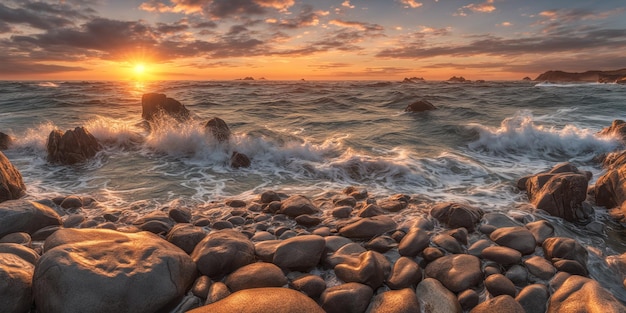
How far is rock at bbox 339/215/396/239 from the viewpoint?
203 inches

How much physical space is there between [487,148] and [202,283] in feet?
37.3

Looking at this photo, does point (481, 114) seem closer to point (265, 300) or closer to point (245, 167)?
point (245, 167)

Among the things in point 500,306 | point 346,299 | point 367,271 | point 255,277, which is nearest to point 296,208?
point 255,277

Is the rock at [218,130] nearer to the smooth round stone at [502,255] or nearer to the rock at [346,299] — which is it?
the rock at [346,299]

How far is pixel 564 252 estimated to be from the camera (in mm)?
4332

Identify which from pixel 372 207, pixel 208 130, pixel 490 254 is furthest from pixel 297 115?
pixel 490 254

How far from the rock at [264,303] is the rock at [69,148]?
31.0 feet

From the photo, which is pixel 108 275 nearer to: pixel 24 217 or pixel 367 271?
pixel 367 271

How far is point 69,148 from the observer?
1012 cm

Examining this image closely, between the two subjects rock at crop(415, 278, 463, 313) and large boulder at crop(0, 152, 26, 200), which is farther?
large boulder at crop(0, 152, 26, 200)

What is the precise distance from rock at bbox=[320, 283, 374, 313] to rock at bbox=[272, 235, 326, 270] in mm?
673

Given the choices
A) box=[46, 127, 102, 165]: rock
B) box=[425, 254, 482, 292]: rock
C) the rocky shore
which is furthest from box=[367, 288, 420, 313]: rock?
box=[46, 127, 102, 165]: rock

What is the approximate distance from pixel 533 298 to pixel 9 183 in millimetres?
9379

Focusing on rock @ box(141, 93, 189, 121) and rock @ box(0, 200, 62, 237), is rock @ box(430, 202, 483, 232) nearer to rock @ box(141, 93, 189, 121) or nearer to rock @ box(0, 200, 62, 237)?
rock @ box(0, 200, 62, 237)
